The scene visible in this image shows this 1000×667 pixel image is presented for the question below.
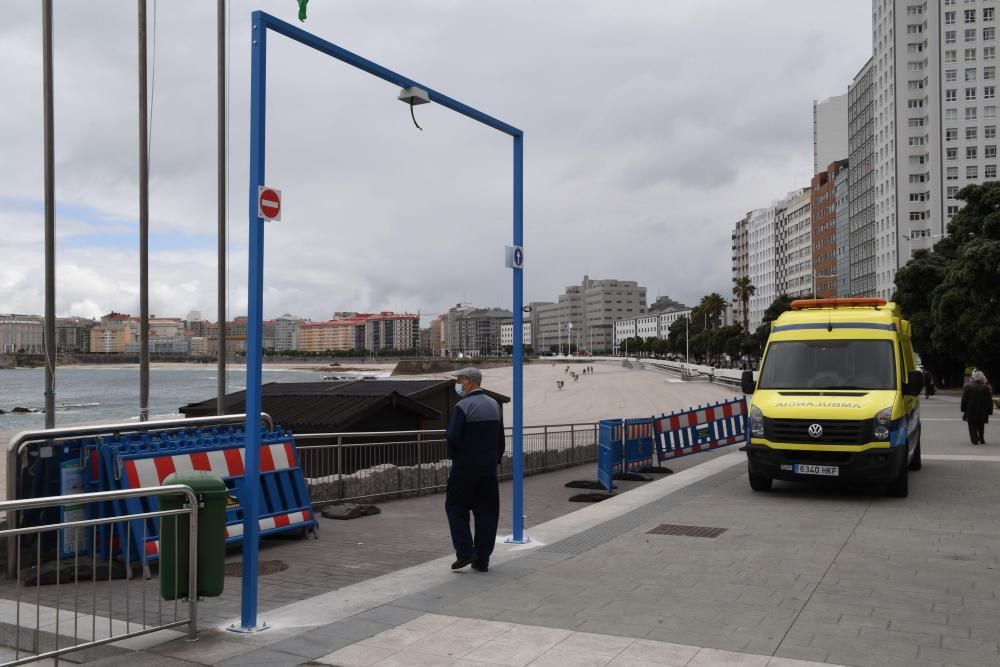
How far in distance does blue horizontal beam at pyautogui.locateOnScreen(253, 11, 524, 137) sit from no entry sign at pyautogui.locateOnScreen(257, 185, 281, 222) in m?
1.18

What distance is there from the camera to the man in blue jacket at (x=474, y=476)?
24.9 ft

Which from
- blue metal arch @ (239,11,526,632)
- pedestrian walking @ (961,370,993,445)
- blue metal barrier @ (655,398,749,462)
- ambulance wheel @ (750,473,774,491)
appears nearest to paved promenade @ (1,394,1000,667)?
blue metal arch @ (239,11,526,632)

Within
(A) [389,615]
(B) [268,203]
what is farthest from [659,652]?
(B) [268,203]

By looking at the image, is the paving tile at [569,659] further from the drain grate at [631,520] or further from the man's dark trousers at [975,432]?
the man's dark trousers at [975,432]

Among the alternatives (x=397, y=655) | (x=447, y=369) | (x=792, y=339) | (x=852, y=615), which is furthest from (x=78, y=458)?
(x=447, y=369)

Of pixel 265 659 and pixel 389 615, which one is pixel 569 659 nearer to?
pixel 389 615

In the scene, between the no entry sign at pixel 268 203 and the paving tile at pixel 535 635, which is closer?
the paving tile at pixel 535 635

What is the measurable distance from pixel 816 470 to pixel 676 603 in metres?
6.06

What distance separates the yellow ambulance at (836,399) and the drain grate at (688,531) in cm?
275

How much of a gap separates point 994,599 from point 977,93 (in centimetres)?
11114

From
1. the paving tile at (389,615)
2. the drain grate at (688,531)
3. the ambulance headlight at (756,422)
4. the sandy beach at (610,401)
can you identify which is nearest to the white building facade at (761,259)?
the sandy beach at (610,401)

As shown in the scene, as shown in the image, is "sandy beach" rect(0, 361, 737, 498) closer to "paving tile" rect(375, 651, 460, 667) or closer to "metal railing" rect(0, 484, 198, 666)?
"metal railing" rect(0, 484, 198, 666)

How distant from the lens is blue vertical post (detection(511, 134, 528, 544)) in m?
9.13

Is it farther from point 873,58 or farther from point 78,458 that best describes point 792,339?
point 873,58
